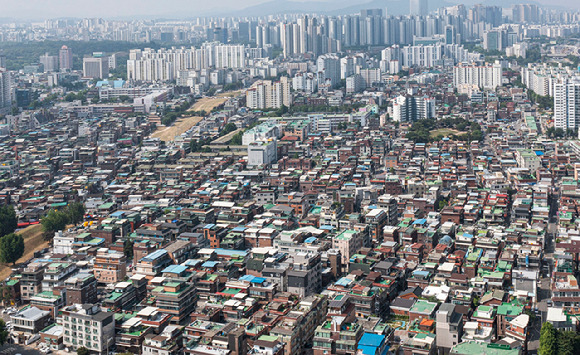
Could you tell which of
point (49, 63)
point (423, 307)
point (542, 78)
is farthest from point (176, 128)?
point (49, 63)

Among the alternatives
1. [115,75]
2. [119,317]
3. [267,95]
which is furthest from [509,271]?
[115,75]

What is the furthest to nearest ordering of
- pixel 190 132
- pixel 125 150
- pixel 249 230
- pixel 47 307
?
pixel 190 132
pixel 125 150
pixel 249 230
pixel 47 307

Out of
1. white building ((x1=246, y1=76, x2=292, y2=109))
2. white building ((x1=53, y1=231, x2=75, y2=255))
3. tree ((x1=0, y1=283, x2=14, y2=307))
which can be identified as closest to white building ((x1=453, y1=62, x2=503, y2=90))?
white building ((x1=246, y1=76, x2=292, y2=109))

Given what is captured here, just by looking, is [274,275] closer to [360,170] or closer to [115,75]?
[360,170]

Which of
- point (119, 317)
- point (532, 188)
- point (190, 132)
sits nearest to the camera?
point (119, 317)

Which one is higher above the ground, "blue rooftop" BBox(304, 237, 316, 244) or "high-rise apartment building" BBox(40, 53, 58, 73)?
"high-rise apartment building" BBox(40, 53, 58, 73)

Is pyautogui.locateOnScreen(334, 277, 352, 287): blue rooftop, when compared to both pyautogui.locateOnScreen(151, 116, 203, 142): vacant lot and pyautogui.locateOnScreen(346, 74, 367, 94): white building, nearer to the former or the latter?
pyautogui.locateOnScreen(151, 116, 203, 142): vacant lot

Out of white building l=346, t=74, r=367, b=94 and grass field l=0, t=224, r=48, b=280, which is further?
white building l=346, t=74, r=367, b=94
